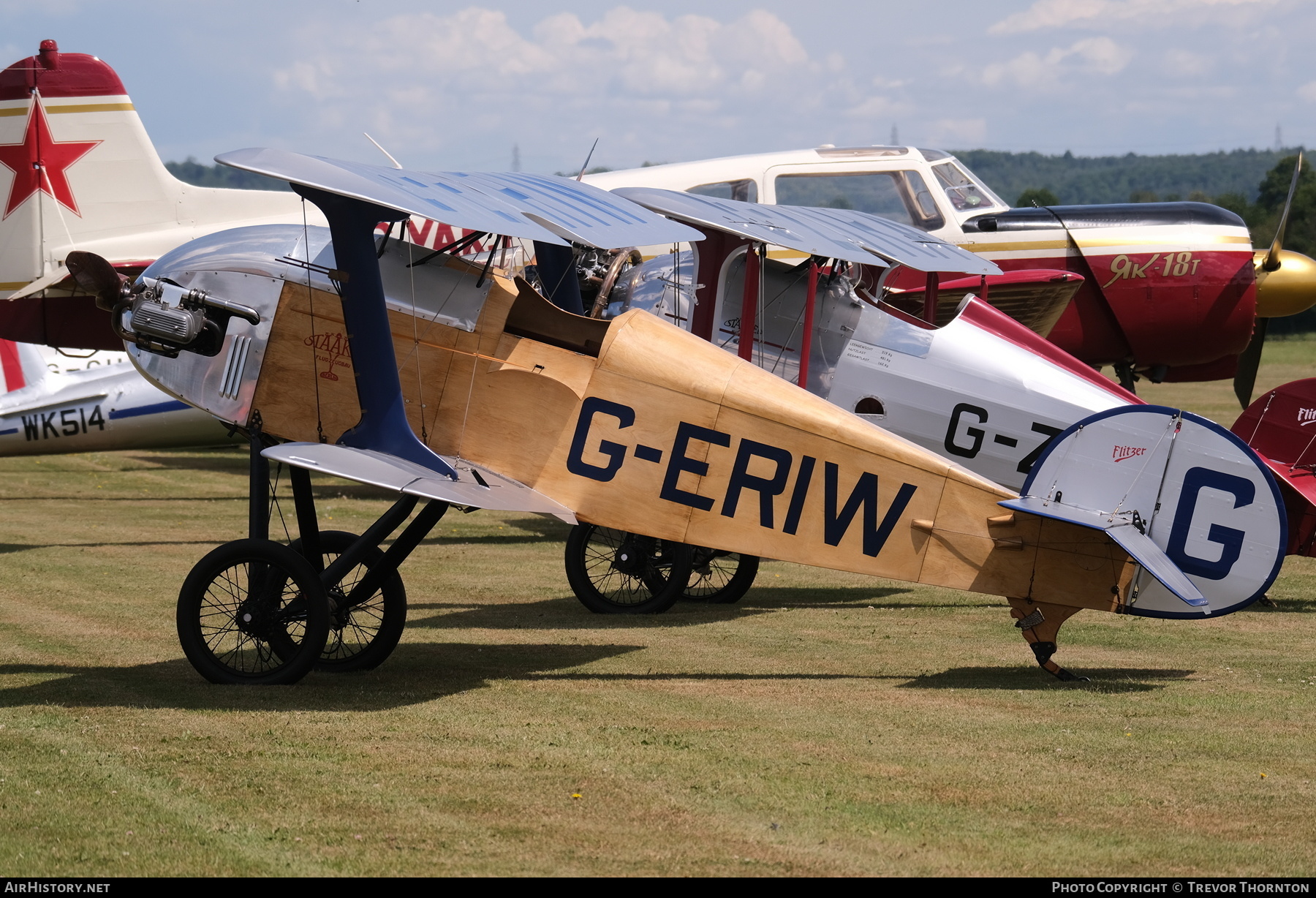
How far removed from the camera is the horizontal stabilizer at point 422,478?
7.21 meters

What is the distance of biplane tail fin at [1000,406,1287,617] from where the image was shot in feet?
24.5

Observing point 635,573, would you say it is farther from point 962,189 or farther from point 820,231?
point 962,189

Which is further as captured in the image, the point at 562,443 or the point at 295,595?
the point at 295,595

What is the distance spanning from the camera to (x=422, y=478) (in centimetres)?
761

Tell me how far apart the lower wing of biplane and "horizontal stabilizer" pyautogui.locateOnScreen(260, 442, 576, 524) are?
0.12 feet

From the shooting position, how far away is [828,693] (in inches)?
321

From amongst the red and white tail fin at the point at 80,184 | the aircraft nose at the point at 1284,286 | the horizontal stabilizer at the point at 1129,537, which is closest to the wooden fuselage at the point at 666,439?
the horizontal stabilizer at the point at 1129,537

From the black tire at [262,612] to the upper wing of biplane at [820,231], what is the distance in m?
3.78

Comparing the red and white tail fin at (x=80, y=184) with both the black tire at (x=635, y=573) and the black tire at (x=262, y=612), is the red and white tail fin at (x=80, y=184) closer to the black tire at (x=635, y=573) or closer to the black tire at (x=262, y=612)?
the black tire at (x=635, y=573)

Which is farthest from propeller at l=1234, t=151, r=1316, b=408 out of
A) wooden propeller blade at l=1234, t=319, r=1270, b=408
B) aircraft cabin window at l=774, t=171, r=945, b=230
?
aircraft cabin window at l=774, t=171, r=945, b=230

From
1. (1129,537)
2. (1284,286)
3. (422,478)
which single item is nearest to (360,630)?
(422,478)

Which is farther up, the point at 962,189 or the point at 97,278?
the point at 962,189

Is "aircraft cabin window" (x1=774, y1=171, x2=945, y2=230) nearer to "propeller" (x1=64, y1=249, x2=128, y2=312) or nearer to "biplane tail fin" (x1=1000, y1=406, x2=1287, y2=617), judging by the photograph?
"biplane tail fin" (x1=1000, y1=406, x2=1287, y2=617)

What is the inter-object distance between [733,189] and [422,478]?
9879 millimetres
